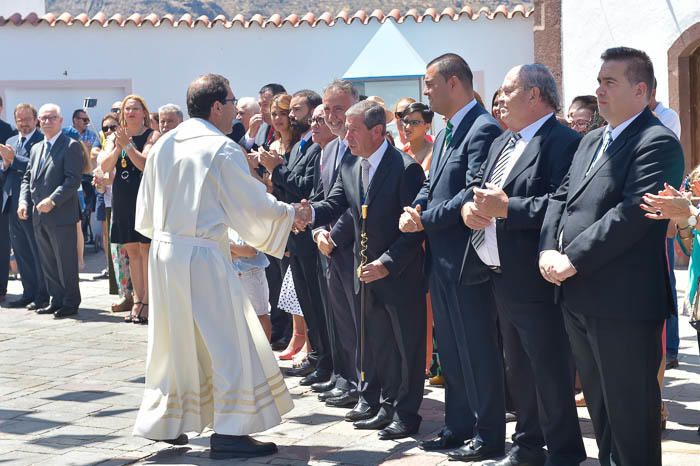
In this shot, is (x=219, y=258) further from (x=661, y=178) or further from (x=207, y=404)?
(x=661, y=178)

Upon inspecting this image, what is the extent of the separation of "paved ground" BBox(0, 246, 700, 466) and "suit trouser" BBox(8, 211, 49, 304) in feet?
6.41

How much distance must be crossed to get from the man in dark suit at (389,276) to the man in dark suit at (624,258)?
5.81 ft

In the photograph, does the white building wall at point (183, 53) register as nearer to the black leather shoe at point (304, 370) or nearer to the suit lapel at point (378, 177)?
the black leather shoe at point (304, 370)

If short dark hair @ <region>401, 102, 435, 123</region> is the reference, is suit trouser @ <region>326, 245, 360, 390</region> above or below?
below

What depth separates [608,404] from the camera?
17.1ft

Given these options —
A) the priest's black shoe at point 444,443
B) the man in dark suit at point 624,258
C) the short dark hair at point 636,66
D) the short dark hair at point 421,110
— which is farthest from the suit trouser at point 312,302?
the short dark hair at point 636,66

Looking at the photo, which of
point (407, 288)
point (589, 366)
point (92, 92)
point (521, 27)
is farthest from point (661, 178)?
point (92, 92)

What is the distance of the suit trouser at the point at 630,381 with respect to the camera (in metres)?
5.12

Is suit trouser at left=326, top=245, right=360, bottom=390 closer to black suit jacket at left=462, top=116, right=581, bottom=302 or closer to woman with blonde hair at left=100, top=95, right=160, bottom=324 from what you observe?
black suit jacket at left=462, top=116, right=581, bottom=302

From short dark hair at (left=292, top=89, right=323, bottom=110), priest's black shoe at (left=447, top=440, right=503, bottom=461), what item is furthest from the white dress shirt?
short dark hair at (left=292, top=89, right=323, bottom=110)

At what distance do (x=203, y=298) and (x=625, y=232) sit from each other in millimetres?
2584

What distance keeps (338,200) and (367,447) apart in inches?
67.5

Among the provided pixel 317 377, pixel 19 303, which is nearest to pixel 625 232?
pixel 317 377

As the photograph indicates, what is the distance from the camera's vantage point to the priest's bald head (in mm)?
6742
